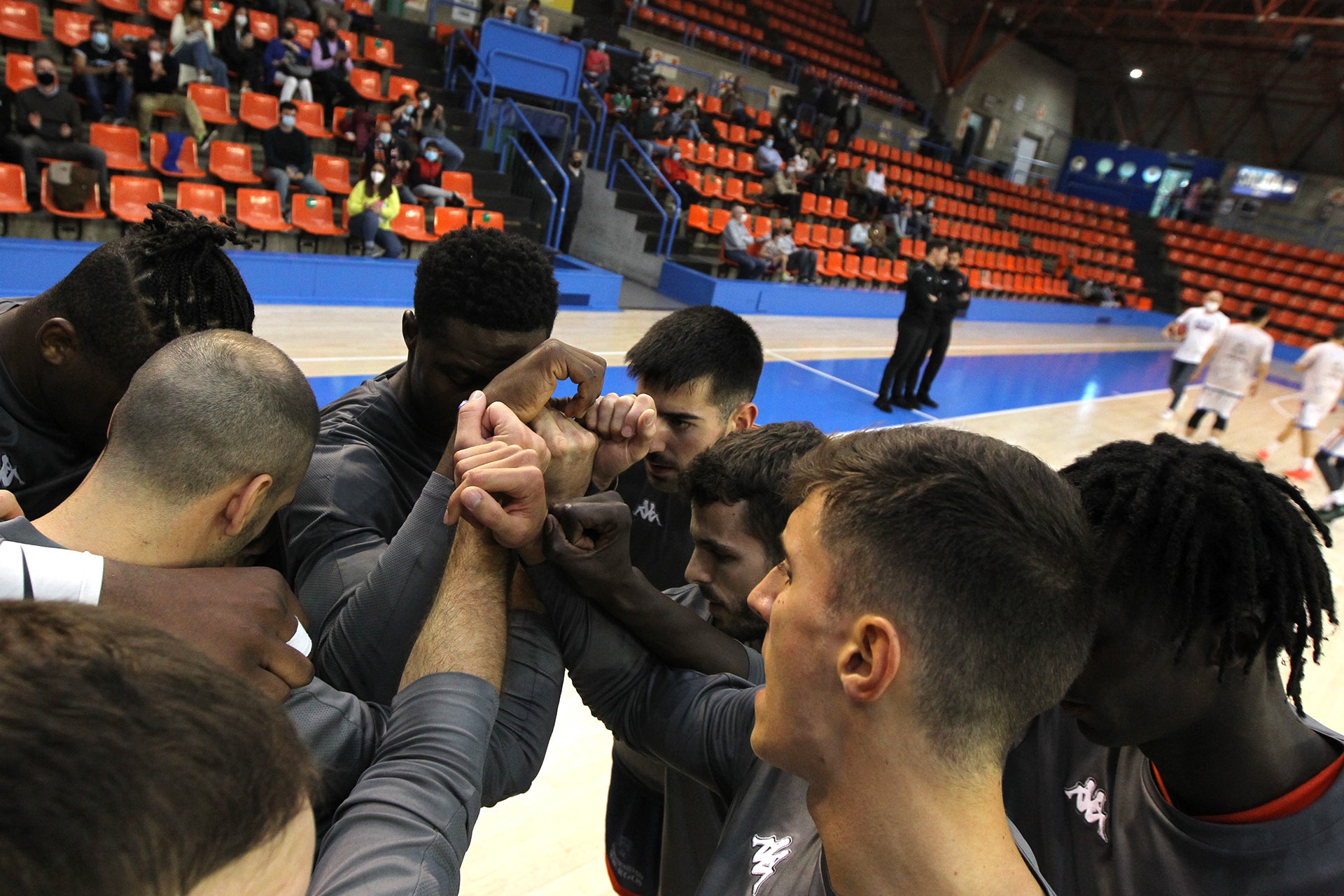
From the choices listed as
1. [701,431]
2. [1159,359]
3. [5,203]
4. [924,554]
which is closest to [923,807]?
[924,554]

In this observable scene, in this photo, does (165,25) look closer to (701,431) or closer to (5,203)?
(5,203)

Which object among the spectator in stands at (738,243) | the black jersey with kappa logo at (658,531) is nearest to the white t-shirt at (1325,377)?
the spectator in stands at (738,243)

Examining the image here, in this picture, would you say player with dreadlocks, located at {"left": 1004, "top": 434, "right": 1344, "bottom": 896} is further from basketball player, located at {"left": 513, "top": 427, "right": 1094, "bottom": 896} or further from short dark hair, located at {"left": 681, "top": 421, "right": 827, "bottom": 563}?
short dark hair, located at {"left": 681, "top": 421, "right": 827, "bottom": 563}

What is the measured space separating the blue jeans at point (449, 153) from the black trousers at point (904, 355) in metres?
5.96

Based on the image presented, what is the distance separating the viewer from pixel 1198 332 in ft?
32.5

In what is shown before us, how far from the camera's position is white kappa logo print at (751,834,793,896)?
1.21m

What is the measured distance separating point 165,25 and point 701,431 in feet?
34.7

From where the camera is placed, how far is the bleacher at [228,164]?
7.73 meters

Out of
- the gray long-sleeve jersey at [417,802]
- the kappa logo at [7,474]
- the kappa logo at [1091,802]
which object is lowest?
the kappa logo at [1091,802]


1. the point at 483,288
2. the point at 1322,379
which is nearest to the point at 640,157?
the point at 1322,379

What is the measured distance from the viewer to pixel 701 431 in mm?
2549

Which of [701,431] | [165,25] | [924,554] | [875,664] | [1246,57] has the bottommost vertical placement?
[701,431]

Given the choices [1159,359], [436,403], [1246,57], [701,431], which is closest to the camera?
[436,403]

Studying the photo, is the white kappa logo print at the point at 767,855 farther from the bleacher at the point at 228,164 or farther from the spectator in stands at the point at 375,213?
the spectator in stands at the point at 375,213
